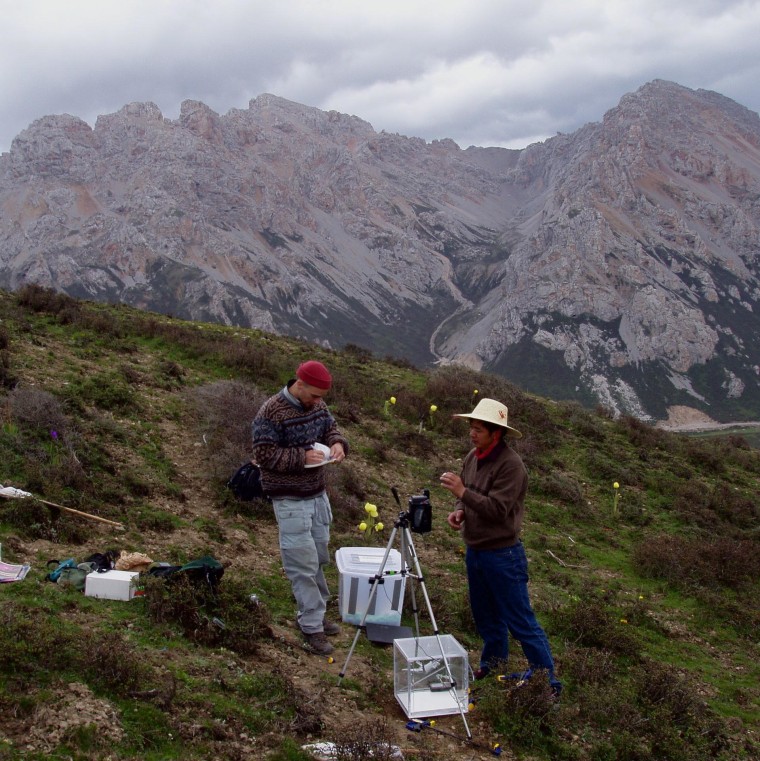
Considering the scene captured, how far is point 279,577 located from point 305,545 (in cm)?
187

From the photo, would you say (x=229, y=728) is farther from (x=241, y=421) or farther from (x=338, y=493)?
(x=241, y=421)

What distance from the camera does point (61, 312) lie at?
51.2 ft

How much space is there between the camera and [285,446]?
17.0ft

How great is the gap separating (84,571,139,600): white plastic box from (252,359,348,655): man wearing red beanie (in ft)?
4.30

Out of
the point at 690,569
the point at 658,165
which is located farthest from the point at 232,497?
the point at 658,165

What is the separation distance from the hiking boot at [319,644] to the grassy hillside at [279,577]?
0.14m

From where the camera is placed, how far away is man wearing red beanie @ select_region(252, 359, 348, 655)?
5.09m

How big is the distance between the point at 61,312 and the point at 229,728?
1407 centimetres

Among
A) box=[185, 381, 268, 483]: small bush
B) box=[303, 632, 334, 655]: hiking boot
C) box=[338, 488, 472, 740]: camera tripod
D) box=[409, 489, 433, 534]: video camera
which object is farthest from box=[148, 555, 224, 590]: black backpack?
box=[185, 381, 268, 483]: small bush

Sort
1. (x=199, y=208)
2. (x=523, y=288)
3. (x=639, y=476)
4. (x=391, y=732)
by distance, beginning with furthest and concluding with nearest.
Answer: (x=199, y=208) < (x=523, y=288) < (x=639, y=476) < (x=391, y=732)

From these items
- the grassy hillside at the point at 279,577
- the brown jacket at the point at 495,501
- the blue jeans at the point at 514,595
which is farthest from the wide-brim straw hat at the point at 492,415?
the grassy hillside at the point at 279,577

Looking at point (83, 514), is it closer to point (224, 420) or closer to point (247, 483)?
point (247, 483)

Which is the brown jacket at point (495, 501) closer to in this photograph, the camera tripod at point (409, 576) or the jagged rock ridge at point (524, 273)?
the camera tripod at point (409, 576)

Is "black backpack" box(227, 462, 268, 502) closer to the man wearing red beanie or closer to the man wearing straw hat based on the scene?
the man wearing red beanie
